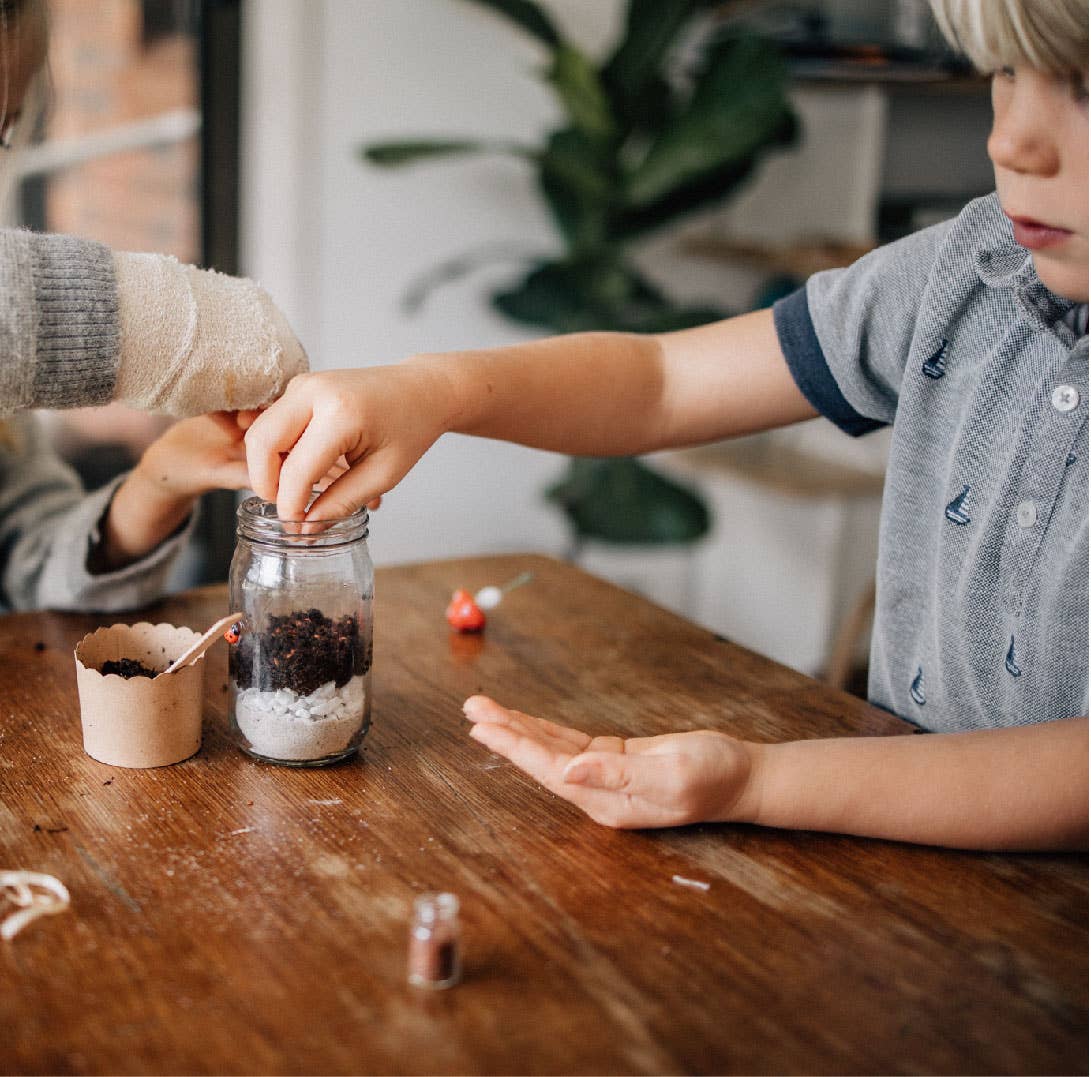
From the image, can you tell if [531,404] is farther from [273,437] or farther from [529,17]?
[529,17]

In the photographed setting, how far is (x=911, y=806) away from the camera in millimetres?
748

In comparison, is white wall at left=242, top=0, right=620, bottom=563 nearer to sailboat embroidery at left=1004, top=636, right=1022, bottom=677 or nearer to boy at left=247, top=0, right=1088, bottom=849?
boy at left=247, top=0, right=1088, bottom=849

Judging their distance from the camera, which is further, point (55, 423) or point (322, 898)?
point (55, 423)

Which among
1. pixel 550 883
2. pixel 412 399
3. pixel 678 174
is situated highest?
pixel 678 174

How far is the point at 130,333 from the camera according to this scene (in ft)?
→ 2.69

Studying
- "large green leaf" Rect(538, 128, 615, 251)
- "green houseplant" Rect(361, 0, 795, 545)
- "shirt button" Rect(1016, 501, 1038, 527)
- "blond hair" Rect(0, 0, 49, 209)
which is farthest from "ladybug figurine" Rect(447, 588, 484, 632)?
"large green leaf" Rect(538, 128, 615, 251)

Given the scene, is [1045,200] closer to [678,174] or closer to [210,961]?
[210,961]

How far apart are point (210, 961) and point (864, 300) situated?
0.74 m

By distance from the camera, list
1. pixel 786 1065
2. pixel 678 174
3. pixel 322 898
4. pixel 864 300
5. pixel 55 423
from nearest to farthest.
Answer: pixel 786 1065, pixel 322 898, pixel 864 300, pixel 678 174, pixel 55 423

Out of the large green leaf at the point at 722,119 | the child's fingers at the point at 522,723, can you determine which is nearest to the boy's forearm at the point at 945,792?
the child's fingers at the point at 522,723

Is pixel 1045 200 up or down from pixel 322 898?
up

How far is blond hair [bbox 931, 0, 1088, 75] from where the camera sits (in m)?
0.67

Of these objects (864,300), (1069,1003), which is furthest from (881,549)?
(1069,1003)

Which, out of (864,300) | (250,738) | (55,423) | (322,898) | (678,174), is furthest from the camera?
(55,423)
